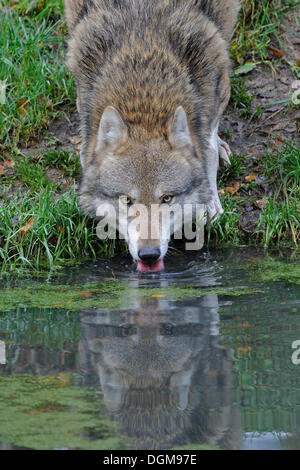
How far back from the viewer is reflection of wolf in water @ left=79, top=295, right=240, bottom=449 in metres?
3.64

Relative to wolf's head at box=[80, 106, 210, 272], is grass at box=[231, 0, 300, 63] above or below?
above

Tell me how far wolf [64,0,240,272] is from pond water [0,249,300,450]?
0.56 meters

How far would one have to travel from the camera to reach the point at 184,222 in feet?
21.5

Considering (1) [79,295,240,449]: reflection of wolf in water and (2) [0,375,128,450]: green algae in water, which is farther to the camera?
(1) [79,295,240,449]: reflection of wolf in water

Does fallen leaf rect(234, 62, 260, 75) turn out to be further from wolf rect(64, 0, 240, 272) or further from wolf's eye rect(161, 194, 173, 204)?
wolf's eye rect(161, 194, 173, 204)

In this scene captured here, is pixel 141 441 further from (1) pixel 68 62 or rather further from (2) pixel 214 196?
(1) pixel 68 62

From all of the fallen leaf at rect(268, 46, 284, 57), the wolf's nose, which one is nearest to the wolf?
the wolf's nose

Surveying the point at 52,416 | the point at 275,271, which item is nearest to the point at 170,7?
the point at 275,271

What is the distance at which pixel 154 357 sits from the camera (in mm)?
4512

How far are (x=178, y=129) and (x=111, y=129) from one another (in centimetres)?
56

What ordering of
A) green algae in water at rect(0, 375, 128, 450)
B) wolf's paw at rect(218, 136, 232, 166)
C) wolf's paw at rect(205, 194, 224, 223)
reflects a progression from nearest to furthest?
green algae in water at rect(0, 375, 128, 450)
wolf's paw at rect(205, 194, 224, 223)
wolf's paw at rect(218, 136, 232, 166)

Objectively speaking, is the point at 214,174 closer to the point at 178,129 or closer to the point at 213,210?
the point at 213,210
